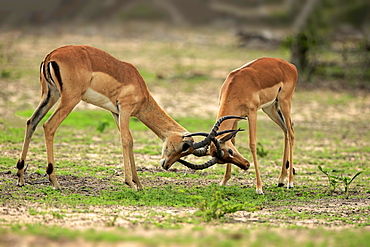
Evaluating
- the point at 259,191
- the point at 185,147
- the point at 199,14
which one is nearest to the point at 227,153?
the point at 185,147

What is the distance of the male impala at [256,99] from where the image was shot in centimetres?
725

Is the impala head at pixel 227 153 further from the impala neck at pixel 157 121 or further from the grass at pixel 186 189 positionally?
the impala neck at pixel 157 121

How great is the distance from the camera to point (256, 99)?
748 cm

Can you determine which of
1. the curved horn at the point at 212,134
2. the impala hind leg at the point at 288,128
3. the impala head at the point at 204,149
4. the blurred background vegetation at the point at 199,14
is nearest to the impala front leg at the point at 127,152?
the impala head at the point at 204,149

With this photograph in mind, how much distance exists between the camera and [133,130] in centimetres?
1143

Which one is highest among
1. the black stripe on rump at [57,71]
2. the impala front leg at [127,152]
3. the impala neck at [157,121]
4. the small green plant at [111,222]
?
the black stripe on rump at [57,71]

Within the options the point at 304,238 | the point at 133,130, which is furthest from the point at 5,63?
the point at 304,238

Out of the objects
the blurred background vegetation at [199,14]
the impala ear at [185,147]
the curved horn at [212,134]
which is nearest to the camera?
the curved horn at [212,134]

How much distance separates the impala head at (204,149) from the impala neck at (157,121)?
21cm

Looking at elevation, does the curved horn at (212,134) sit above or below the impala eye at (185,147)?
above

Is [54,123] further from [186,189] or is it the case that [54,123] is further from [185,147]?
[186,189]

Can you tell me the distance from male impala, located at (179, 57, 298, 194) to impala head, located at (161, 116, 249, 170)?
0.04 ft

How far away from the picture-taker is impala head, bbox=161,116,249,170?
22.5 feet

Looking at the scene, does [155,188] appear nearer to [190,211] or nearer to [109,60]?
[190,211]
